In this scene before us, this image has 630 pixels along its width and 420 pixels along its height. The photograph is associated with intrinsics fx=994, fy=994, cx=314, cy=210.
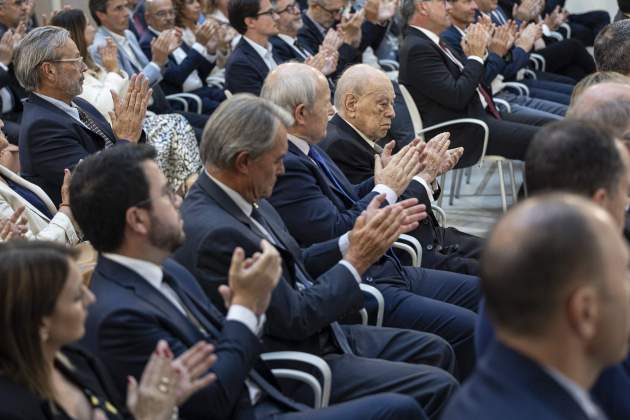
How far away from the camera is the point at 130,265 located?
2262 mm

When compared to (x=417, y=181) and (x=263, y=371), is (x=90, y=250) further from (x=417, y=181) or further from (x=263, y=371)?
(x=417, y=181)

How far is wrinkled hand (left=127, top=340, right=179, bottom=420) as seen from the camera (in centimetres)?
194

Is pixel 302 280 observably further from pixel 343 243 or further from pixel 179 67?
pixel 179 67

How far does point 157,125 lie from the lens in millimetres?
4855

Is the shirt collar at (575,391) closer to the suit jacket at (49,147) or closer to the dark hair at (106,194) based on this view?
the dark hair at (106,194)

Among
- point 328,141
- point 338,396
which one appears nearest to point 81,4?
point 328,141

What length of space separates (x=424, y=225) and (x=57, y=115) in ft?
4.83

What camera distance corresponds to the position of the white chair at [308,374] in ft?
8.35

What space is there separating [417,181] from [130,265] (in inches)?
64.2

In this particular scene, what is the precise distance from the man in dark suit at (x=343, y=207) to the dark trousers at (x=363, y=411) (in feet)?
2.56

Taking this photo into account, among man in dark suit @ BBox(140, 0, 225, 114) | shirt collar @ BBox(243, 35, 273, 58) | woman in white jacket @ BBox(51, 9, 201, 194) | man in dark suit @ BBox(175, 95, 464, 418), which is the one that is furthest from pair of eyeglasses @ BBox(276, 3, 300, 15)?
man in dark suit @ BBox(175, 95, 464, 418)

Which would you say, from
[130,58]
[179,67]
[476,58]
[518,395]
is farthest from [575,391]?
[179,67]

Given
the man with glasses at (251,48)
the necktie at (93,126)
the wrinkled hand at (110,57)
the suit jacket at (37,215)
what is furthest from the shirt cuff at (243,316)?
the man with glasses at (251,48)

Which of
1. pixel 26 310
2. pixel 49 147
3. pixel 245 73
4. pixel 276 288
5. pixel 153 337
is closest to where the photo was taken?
pixel 26 310
